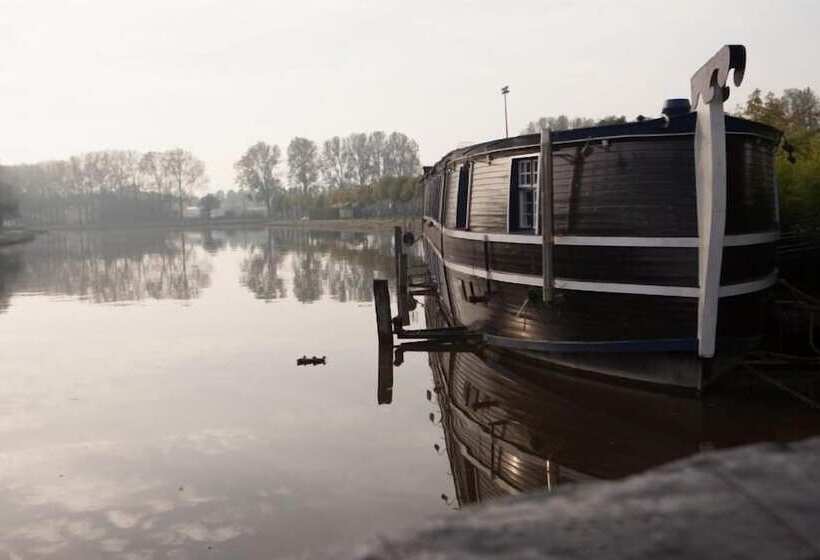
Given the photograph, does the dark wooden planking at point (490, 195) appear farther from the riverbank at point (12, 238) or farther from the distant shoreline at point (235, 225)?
the distant shoreline at point (235, 225)

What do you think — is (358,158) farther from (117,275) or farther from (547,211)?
(547,211)

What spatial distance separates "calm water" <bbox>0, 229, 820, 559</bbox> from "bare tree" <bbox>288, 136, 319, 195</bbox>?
88.7m

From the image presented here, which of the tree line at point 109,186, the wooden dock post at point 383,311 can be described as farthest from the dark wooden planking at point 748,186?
the tree line at point 109,186

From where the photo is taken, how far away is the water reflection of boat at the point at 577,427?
736 centimetres

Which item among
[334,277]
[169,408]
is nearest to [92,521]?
[169,408]

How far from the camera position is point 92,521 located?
661 centimetres

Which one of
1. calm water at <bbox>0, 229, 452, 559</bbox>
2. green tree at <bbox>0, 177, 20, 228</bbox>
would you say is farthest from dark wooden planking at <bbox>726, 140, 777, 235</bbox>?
green tree at <bbox>0, 177, 20, 228</bbox>

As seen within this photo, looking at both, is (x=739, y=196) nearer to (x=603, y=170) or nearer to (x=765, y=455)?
(x=603, y=170)

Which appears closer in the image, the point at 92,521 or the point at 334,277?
the point at 92,521

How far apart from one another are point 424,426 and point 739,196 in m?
5.46

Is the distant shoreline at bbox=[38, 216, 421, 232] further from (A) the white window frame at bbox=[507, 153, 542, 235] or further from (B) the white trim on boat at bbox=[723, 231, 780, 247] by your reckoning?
(B) the white trim on boat at bbox=[723, 231, 780, 247]

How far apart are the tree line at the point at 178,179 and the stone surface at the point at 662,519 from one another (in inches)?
3551

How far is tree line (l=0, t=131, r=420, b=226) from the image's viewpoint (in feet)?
341

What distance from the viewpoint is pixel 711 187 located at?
885cm
